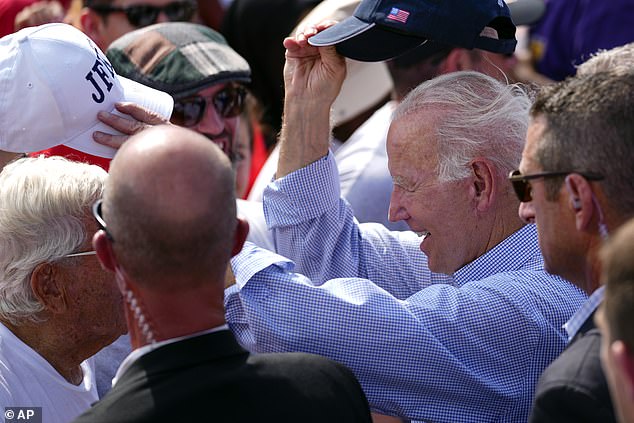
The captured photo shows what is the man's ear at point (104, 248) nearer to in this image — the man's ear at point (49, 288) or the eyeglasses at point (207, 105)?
the man's ear at point (49, 288)

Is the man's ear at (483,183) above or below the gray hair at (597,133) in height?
below

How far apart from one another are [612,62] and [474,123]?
0.70 meters

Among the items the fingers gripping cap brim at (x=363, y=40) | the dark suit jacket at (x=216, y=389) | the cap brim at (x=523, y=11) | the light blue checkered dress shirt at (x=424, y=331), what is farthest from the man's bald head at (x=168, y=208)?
the cap brim at (x=523, y=11)

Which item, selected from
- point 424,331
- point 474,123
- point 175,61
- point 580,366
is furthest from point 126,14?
point 580,366

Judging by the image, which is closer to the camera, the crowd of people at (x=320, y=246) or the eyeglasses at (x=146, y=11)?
the crowd of people at (x=320, y=246)

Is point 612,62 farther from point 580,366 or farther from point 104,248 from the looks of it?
point 104,248

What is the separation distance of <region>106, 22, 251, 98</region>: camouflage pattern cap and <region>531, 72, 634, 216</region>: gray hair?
233cm

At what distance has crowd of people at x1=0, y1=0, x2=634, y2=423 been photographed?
213 cm

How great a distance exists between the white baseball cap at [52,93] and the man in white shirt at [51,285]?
0.31m

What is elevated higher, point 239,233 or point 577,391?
point 239,233

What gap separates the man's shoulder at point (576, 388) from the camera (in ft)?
6.85

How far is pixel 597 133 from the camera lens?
7.63ft

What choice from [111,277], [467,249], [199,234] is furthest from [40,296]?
[467,249]

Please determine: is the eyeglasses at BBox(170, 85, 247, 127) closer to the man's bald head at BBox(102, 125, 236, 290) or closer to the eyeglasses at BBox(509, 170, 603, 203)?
the eyeglasses at BBox(509, 170, 603, 203)
